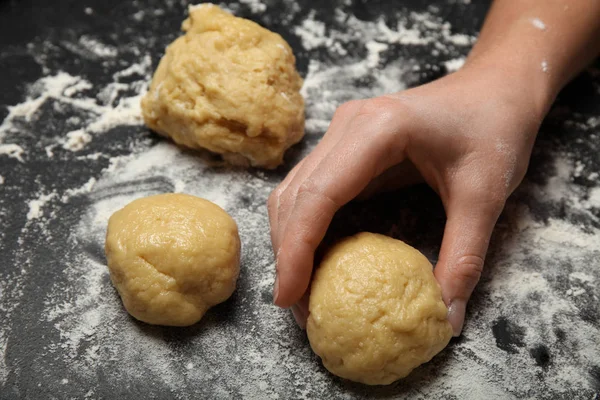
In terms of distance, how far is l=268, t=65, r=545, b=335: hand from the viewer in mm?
1520

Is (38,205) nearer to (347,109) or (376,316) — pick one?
(347,109)

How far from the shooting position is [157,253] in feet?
5.33

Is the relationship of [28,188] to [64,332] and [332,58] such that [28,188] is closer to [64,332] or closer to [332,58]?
[64,332]

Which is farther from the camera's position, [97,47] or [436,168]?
[97,47]

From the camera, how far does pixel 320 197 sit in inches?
59.4

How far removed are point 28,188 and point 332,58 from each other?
1.29 metres

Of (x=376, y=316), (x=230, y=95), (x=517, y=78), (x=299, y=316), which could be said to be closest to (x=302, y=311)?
(x=299, y=316)

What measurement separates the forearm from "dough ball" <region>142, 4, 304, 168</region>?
65cm

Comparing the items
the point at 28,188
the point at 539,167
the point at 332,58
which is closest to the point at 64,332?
the point at 28,188

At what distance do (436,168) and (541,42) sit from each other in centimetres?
65

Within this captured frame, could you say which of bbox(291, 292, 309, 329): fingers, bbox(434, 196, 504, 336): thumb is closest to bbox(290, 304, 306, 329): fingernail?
bbox(291, 292, 309, 329): fingers

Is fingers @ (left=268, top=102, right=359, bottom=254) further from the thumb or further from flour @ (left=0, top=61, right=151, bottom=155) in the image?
flour @ (left=0, top=61, right=151, bottom=155)

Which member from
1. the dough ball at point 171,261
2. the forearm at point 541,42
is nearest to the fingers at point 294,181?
the dough ball at point 171,261

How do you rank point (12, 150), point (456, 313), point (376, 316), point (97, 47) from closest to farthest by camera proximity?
point (376, 316), point (456, 313), point (12, 150), point (97, 47)
